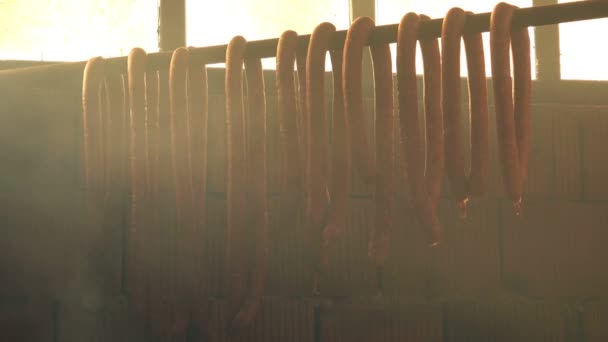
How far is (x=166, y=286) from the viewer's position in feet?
4.87

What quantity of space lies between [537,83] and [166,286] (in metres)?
1.21

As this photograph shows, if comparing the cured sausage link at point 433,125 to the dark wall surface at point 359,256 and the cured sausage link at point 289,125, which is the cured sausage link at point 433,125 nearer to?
the cured sausage link at point 289,125

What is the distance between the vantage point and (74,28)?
200 cm

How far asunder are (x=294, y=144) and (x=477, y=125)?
1.12ft

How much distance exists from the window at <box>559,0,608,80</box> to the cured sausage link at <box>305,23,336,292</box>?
1055 millimetres

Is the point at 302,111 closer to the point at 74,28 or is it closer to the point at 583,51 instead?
the point at 74,28

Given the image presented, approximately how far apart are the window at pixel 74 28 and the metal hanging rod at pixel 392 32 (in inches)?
13.2

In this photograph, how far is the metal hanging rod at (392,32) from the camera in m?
1.26

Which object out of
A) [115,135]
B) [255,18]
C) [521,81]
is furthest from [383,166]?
[255,18]

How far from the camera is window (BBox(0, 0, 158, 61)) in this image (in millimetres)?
1959

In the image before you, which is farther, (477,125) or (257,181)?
(257,181)

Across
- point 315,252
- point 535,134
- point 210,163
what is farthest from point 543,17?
point 210,163

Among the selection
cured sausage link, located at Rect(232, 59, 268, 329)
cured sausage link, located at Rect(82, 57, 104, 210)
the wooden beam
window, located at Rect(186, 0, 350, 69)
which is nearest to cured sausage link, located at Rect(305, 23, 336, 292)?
cured sausage link, located at Rect(232, 59, 268, 329)

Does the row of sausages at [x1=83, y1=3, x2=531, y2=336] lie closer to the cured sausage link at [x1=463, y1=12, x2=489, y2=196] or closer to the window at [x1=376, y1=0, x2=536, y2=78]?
the cured sausage link at [x1=463, y1=12, x2=489, y2=196]
